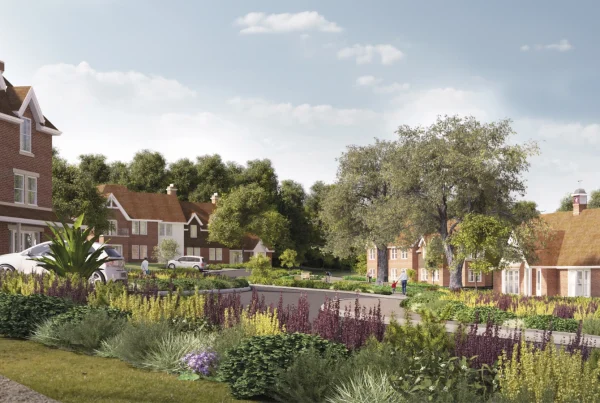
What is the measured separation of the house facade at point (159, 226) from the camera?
79625mm

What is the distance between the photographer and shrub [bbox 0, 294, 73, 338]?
1409 centimetres

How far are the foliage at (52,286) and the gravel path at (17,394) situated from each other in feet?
21.6

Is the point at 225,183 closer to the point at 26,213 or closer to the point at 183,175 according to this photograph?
the point at 183,175

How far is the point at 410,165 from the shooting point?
45812 mm

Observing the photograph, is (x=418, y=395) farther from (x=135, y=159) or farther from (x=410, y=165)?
(x=135, y=159)

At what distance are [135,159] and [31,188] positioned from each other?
62384 mm

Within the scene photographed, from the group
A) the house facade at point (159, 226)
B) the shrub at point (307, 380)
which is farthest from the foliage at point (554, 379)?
the house facade at point (159, 226)

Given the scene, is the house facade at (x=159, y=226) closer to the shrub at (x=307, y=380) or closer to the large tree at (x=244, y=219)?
the large tree at (x=244, y=219)

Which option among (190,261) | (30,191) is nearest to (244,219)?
(190,261)

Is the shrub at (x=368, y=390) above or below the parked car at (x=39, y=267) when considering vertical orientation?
below

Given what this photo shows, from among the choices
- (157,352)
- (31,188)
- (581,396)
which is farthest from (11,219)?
(581,396)

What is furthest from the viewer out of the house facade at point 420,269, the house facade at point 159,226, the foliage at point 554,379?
the house facade at point 159,226

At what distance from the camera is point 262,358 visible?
9.44m

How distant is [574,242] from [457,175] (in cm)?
1186
